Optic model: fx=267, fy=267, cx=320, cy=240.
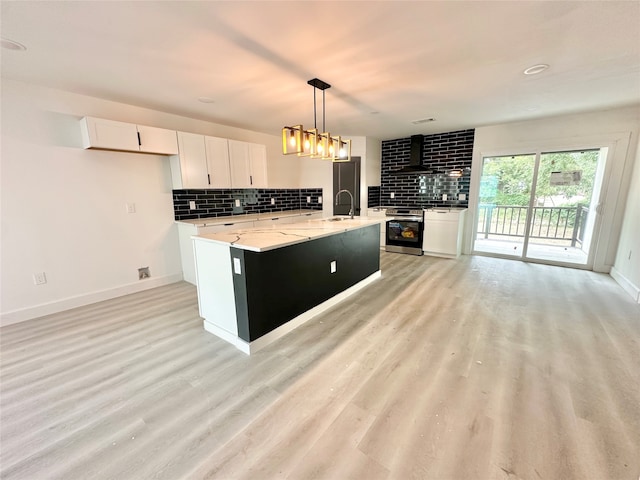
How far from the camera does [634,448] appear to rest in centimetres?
135

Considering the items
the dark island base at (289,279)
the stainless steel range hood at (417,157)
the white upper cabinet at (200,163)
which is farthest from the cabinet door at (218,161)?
the stainless steel range hood at (417,157)

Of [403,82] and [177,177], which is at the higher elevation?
[403,82]

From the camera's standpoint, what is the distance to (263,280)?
87.0 inches

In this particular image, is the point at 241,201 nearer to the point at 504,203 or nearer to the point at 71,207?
the point at 71,207

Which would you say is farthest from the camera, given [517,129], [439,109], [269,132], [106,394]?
[269,132]

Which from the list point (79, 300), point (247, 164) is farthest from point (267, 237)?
point (79, 300)

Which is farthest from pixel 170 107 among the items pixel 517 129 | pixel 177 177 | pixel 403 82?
pixel 517 129

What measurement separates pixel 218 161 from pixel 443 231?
13.4ft

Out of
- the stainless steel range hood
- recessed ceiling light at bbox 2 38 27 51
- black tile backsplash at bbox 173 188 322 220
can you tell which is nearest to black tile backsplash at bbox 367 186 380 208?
the stainless steel range hood

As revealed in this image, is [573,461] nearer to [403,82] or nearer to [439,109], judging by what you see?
[403,82]

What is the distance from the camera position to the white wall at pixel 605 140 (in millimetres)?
3768

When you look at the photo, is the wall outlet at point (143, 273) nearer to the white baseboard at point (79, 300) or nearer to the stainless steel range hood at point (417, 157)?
the white baseboard at point (79, 300)

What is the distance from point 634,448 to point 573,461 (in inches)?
14.5

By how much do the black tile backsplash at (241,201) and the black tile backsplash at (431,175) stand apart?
1552 millimetres
